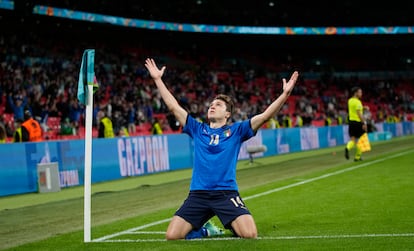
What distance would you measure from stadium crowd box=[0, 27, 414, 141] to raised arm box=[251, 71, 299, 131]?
1662 centimetres

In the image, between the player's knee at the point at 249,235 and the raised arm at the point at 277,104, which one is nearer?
the raised arm at the point at 277,104

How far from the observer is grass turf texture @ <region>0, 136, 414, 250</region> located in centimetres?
775

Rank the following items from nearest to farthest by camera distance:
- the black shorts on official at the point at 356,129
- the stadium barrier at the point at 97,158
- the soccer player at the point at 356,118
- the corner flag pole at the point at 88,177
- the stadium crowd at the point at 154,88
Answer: the corner flag pole at the point at 88,177
the stadium barrier at the point at 97,158
the soccer player at the point at 356,118
the black shorts on official at the point at 356,129
the stadium crowd at the point at 154,88

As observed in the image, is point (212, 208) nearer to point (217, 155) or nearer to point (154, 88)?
point (217, 155)

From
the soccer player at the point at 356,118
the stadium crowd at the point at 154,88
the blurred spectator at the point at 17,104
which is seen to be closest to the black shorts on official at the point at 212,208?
the soccer player at the point at 356,118

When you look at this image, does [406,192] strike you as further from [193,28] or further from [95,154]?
[193,28]

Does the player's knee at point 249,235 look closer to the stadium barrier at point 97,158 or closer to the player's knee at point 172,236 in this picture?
the player's knee at point 172,236

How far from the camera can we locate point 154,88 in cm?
3928

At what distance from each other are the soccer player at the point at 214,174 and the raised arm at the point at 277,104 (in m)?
0.01

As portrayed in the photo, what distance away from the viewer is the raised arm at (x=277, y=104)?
7.56m

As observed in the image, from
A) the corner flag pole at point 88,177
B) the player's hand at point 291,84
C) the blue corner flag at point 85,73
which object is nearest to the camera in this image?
the player's hand at point 291,84

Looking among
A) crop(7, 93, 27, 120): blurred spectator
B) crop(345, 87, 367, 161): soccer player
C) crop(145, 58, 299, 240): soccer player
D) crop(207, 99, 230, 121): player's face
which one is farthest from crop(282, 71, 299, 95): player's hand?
crop(7, 93, 27, 120): blurred spectator

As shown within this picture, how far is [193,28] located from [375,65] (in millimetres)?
24652

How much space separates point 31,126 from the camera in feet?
61.8
